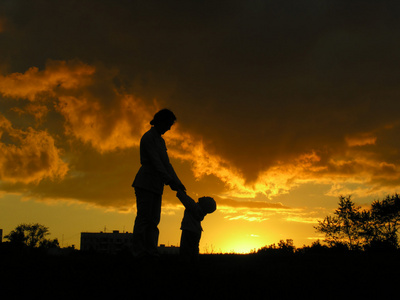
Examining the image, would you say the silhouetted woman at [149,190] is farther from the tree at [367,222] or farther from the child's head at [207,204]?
the tree at [367,222]

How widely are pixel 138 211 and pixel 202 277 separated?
145 inches

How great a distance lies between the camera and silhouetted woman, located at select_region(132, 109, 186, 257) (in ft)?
27.2

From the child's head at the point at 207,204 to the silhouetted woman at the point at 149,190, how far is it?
2.51ft

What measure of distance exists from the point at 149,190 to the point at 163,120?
1.67 meters

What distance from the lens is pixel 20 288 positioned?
4.18 meters

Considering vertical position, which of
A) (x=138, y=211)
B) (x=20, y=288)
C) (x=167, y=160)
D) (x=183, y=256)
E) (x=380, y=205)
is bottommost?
(x=20, y=288)

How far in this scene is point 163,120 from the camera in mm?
9008

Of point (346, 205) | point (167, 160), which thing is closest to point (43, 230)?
point (346, 205)

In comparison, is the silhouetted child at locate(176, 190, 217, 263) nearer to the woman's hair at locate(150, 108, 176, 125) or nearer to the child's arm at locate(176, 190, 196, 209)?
the child's arm at locate(176, 190, 196, 209)

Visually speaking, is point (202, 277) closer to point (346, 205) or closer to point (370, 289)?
point (370, 289)

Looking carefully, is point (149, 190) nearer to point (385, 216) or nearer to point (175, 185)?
point (175, 185)

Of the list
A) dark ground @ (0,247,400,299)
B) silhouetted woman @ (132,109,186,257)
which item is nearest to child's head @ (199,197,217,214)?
silhouetted woman @ (132,109,186,257)

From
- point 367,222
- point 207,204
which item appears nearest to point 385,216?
point 367,222

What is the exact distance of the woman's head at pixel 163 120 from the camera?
8992 millimetres
